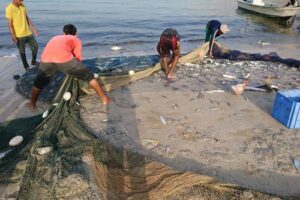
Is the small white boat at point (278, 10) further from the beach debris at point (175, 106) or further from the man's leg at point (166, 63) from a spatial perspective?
the beach debris at point (175, 106)

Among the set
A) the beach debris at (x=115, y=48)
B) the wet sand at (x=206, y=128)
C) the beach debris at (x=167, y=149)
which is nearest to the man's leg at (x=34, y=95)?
the wet sand at (x=206, y=128)

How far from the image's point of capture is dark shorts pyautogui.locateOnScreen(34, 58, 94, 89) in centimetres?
541

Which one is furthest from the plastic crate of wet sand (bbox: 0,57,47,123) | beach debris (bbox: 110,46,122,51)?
beach debris (bbox: 110,46,122,51)

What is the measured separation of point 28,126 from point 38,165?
1452mm

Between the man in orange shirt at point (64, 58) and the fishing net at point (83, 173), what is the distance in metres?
1.29

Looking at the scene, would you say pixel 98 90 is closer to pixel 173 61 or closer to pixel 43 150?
pixel 43 150

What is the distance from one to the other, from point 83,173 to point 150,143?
1.47 m

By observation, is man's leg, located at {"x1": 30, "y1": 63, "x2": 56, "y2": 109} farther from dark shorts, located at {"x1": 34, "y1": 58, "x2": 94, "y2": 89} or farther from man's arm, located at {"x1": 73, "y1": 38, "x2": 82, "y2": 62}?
man's arm, located at {"x1": 73, "y1": 38, "x2": 82, "y2": 62}

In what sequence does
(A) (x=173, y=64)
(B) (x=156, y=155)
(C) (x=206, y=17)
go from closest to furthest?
(B) (x=156, y=155) → (A) (x=173, y=64) → (C) (x=206, y=17)

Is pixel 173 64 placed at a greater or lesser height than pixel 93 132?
greater

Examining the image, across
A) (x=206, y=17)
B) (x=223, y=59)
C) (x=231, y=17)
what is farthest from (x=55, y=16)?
(x=223, y=59)

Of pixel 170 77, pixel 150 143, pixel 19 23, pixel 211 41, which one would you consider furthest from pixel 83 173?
pixel 211 41

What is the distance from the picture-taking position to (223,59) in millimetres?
A: 8969

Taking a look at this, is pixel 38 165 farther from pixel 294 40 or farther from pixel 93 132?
pixel 294 40
